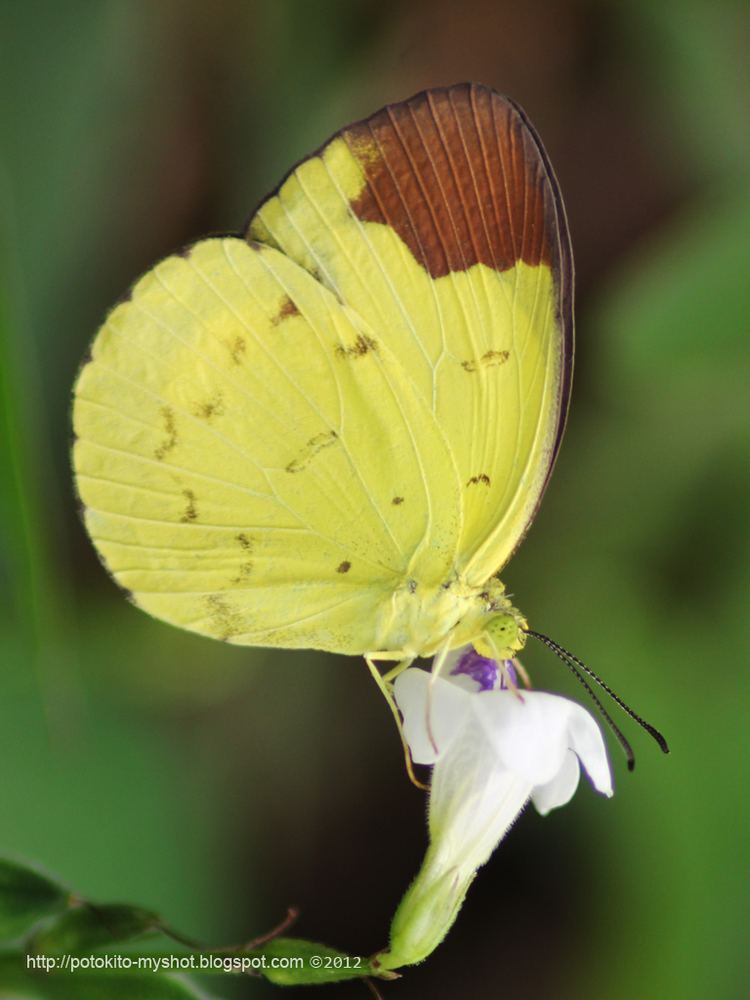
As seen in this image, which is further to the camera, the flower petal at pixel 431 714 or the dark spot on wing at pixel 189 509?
the dark spot on wing at pixel 189 509

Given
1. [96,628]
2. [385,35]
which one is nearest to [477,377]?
[96,628]

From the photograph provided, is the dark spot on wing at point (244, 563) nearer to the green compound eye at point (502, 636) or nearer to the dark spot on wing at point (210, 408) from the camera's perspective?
the dark spot on wing at point (210, 408)

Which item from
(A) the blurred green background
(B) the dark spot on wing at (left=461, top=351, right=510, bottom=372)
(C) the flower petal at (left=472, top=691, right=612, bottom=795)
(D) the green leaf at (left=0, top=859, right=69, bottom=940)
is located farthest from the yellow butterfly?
(A) the blurred green background

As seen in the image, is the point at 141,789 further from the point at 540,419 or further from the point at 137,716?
the point at 540,419

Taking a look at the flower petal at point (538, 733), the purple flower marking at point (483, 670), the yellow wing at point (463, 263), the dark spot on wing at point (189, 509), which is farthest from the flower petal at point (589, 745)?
the dark spot on wing at point (189, 509)

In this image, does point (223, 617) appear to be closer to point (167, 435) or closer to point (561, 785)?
point (167, 435)

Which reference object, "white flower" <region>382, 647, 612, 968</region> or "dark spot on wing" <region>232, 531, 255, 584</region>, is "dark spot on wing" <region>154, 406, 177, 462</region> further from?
"white flower" <region>382, 647, 612, 968</region>

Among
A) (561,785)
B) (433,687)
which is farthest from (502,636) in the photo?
(561,785)
